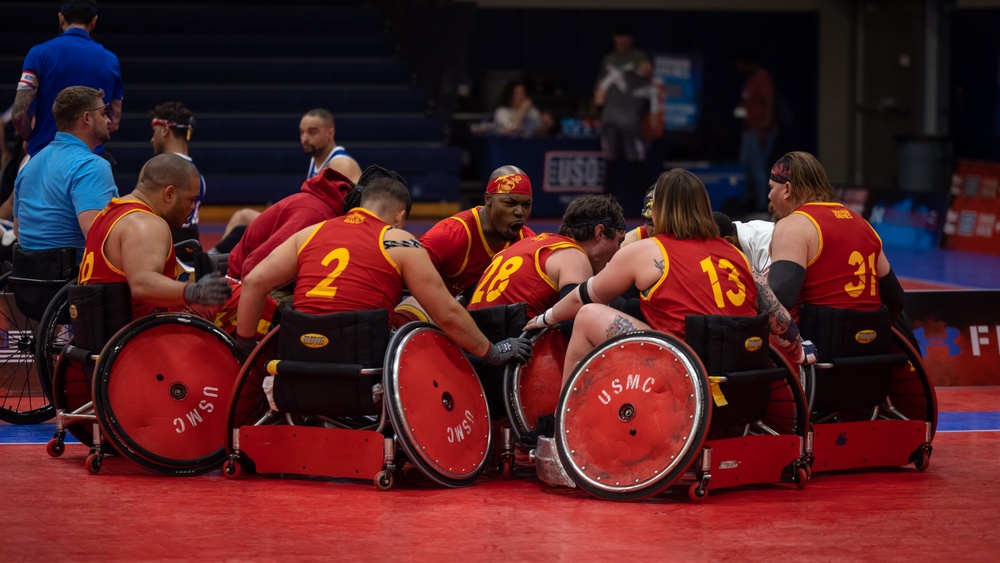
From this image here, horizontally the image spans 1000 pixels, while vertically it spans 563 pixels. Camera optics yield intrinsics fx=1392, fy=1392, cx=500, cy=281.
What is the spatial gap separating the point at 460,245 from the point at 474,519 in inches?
88.6

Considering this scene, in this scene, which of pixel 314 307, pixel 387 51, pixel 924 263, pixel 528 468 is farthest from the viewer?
pixel 387 51

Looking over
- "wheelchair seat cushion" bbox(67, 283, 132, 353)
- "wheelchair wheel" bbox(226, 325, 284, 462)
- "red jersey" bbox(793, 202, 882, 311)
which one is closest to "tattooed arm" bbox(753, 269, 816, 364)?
"red jersey" bbox(793, 202, 882, 311)

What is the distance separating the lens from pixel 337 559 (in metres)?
4.80

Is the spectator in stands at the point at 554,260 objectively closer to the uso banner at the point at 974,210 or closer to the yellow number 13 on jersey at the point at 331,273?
the yellow number 13 on jersey at the point at 331,273

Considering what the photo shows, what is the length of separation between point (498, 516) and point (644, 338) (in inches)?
36.6

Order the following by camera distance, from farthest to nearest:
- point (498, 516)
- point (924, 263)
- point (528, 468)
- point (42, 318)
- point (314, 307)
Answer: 1. point (924, 263)
2. point (42, 318)
3. point (528, 468)
4. point (314, 307)
5. point (498, 516)

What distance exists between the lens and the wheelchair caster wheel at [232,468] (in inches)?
239

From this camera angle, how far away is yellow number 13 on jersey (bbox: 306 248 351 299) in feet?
19.5

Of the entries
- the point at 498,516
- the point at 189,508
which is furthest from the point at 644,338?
the point at 189,508

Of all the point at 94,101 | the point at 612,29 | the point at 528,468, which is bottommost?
the point at 528,468

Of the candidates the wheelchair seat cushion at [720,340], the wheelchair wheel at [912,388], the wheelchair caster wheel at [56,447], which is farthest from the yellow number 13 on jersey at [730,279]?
the wheelchair caster wheel at [56,447]

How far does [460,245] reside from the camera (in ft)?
24.0

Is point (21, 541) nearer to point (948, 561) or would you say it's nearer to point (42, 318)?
point (42, 318)

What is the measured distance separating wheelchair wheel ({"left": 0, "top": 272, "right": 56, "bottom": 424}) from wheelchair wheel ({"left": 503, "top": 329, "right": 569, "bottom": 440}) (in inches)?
108
